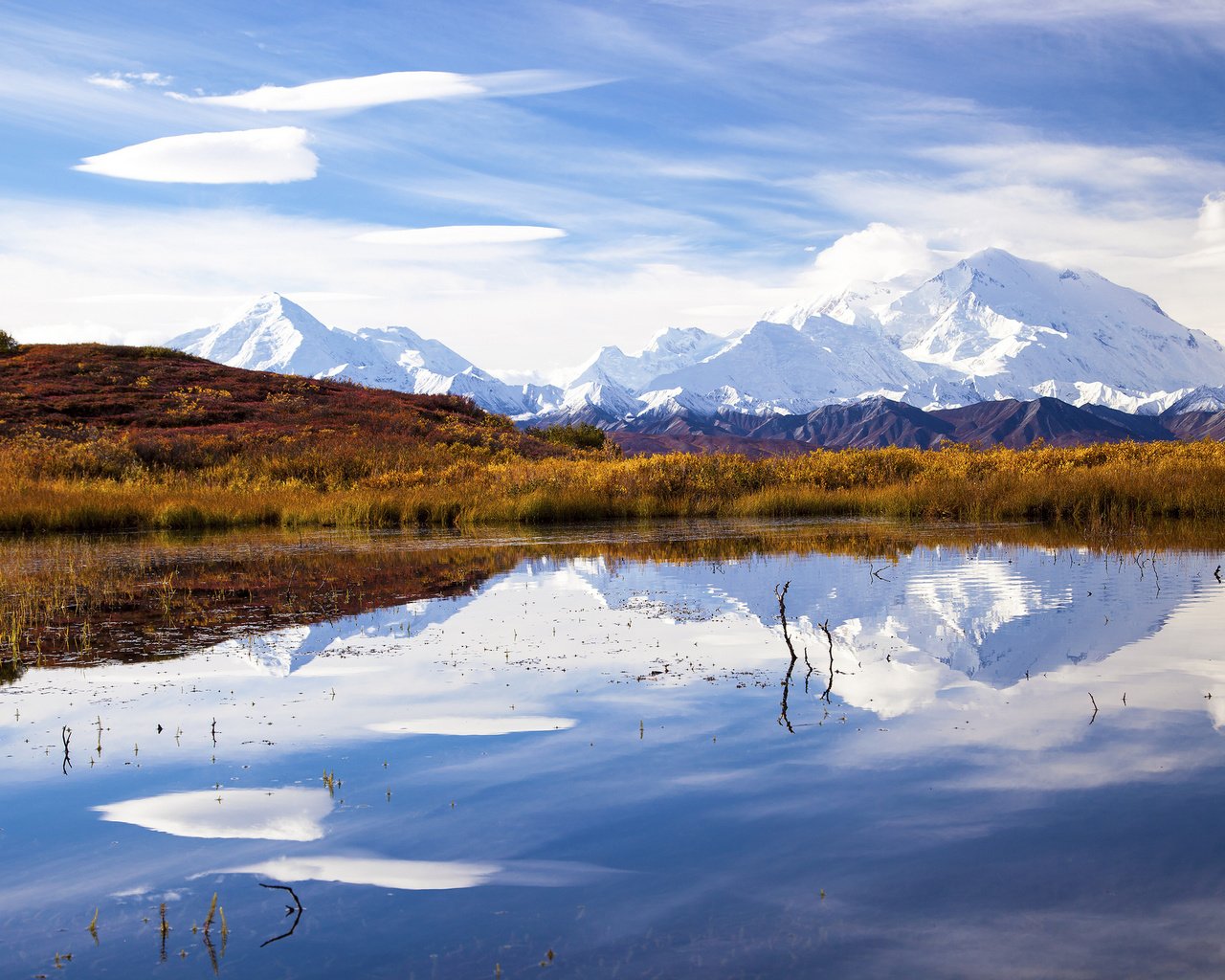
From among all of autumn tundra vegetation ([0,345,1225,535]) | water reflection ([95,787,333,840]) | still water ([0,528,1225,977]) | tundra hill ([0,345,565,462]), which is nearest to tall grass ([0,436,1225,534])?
autumn tundra vegetation ([0,345,1225,535])

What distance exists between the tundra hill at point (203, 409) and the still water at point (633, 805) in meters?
34.8

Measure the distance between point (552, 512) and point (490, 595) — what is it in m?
15.5

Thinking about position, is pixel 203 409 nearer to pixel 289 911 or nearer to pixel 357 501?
pixel 357 501

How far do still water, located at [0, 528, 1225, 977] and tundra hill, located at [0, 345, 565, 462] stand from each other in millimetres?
34820

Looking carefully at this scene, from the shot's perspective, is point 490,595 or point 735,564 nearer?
point 490,595

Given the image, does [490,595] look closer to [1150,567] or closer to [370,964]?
[1150,567]

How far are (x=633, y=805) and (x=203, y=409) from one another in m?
46.9

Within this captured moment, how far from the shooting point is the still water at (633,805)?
4.90 meters

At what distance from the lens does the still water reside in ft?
16.1

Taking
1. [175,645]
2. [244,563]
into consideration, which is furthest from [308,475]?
[175,645]

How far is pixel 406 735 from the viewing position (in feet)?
27.4

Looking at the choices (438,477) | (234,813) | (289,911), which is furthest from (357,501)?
(289,911)

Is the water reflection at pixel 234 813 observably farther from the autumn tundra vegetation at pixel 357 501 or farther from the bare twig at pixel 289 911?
the autumn tundra vegetation at pixel 357 501

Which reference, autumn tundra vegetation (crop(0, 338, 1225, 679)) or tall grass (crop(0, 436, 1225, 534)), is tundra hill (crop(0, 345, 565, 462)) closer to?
autumn tundra vegetation (crop(0, 338, 1225, 679))
